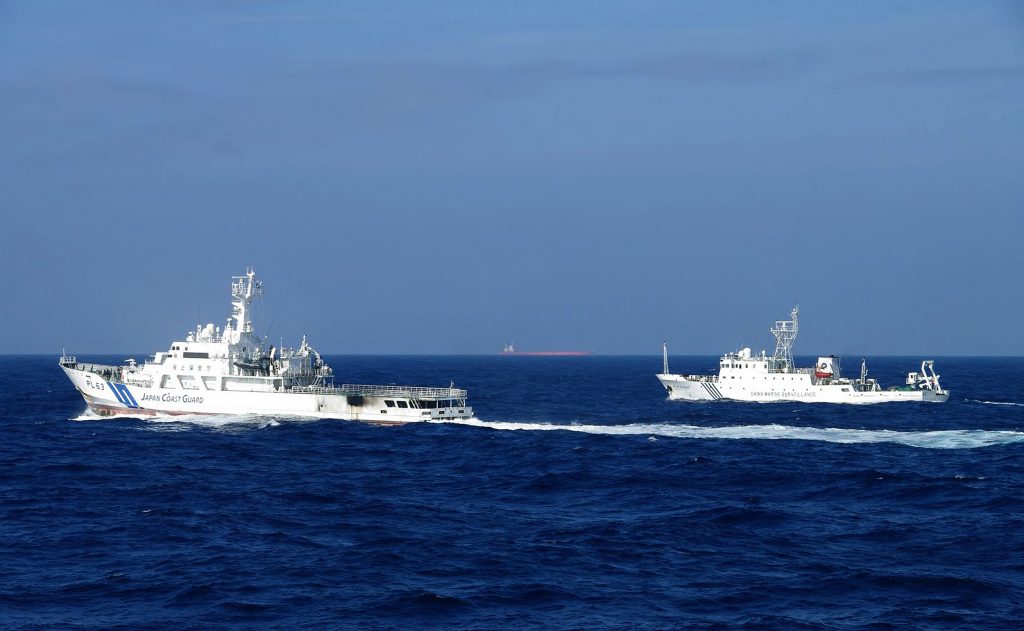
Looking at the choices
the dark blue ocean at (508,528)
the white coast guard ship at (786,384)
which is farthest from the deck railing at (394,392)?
the white coast guard ship at (786,384)

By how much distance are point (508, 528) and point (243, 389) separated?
1694 inches

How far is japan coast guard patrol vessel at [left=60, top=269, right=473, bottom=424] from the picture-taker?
7806cm

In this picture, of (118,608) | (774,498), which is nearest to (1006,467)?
(774,498)

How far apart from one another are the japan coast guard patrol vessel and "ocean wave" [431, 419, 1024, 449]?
5250mm

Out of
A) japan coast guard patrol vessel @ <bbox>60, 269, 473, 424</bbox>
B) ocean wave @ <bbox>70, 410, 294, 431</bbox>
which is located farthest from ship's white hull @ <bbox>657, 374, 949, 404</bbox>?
ocean wave @ <bbox>70, 410, 294, 431</bbox>

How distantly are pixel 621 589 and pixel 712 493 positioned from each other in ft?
58.0

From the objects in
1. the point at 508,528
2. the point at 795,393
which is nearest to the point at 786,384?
the point at 795,393

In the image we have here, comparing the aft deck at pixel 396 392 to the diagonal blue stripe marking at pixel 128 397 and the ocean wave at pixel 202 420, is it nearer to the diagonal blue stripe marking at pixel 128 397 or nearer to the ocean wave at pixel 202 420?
the ocean wave at pixel 202 420

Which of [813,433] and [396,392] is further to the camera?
[396,392]

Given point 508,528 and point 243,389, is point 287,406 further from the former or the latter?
point 508,528

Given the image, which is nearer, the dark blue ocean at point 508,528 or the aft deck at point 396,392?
the dark blue ocean at point 508,528

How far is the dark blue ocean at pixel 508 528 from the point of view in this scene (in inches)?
1174

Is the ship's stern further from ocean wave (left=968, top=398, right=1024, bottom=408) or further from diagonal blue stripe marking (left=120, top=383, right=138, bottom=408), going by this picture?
diagonal blue stripe marking (left=120, top=383, right=138, bottom=408)

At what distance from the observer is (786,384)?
10694 centimetres
